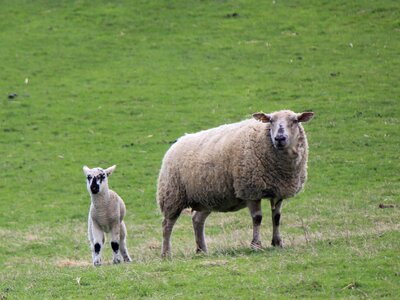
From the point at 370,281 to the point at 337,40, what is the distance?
25.8 meters

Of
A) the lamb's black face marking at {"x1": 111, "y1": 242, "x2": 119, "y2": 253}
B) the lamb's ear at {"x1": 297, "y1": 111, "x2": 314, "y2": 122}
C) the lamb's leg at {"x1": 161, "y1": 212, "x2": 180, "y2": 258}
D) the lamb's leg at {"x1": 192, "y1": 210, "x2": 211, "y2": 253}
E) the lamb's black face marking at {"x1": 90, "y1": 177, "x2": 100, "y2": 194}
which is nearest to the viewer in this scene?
the lamb's ear at {"x1": 297, "y1": 111, "x2": 314, "y2": 122}

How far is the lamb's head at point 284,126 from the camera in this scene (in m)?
12.7

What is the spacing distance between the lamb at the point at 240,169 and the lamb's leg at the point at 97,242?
3.57 feet

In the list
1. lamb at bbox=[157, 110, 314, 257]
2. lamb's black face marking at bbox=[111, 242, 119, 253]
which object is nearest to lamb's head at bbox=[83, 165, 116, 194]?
lamb's black face marking at bbox=[111, 242, 119, 253]

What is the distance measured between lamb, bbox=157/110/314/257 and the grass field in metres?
0.73

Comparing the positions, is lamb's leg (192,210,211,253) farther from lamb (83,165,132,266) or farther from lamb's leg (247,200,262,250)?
lamb's leg (247,200,262,250)

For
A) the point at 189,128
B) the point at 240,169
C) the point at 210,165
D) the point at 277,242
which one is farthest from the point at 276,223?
the point at 189,128

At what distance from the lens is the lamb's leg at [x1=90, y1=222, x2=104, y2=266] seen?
13.8 metres

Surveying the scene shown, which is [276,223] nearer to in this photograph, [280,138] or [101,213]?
[280,138]

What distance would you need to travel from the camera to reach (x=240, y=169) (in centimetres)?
1306

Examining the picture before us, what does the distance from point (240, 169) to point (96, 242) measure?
108 inches

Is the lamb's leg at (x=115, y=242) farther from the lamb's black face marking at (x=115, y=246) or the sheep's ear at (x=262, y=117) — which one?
the sheep's ear at (x=262, y=117)

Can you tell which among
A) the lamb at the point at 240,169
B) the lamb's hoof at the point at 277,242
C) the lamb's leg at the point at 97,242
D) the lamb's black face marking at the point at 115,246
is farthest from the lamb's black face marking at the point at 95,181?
the lamb's hoof at the point at 277,242

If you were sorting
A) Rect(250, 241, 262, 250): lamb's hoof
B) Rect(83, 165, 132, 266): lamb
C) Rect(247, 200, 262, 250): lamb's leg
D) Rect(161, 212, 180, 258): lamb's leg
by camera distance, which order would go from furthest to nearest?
Rect(161, 212, 180, 258): lamb's leg → Rect(83, 165, 132, 266): lamb → Rect(247, 200, 262, 250): lamb's leg → Rect(250, 241, 262, 250): lamb's hoof
